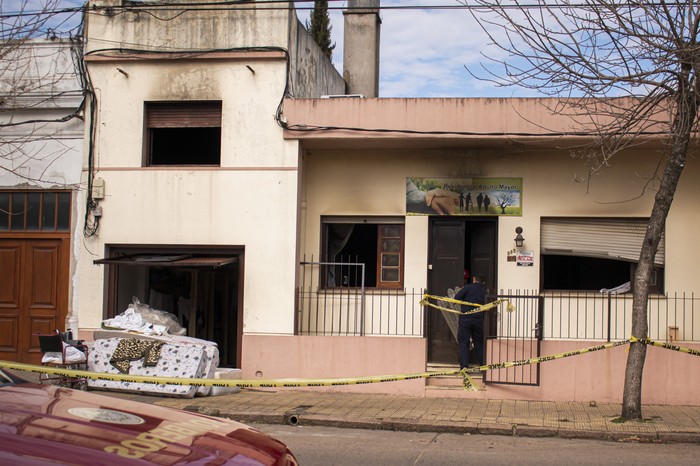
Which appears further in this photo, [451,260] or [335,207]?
[335,207]

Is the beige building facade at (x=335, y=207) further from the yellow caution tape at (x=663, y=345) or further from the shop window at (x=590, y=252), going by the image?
the yellow caution tape at (x=663, y=345)

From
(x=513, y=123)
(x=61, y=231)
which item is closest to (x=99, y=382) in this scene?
(x=61, y=231)

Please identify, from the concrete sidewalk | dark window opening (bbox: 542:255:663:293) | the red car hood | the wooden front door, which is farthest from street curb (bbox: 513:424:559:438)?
the wooden front door

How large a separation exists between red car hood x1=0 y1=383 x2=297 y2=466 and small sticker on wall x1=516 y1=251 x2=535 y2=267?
9.64m

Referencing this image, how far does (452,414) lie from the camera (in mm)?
10406

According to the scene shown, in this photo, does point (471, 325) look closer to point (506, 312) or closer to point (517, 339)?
point (517, 339)

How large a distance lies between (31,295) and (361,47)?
Answer: 871 centimetres

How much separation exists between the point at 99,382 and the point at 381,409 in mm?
4538

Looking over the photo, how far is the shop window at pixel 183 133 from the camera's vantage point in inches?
529

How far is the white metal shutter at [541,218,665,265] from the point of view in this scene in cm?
1299

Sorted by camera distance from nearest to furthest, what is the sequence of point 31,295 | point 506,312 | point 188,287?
point 506,312
point 31,295
point 188,287

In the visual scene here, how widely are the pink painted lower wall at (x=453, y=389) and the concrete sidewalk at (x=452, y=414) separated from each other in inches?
8.8

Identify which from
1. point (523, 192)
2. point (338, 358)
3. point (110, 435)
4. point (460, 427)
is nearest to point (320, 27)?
point (523, 192)

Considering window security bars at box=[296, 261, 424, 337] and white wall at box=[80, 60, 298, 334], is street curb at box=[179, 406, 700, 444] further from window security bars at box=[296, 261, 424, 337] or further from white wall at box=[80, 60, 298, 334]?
window security bars at box=[296, 261, 424, 337]
